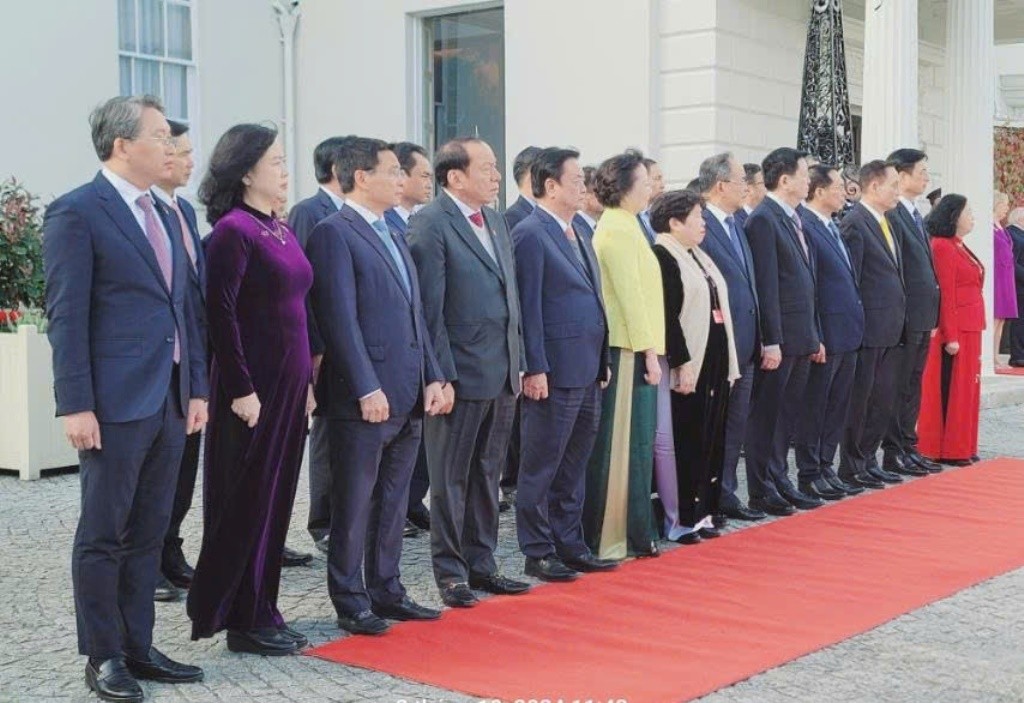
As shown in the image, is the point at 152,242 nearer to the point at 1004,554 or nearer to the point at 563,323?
the point at 563,323

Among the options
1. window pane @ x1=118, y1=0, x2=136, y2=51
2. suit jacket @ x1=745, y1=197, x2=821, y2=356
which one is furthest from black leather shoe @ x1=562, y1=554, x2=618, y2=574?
window pane @ x1=118, y1=0, x2=136, y2=51

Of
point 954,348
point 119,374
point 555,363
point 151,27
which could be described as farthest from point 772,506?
point 151,27

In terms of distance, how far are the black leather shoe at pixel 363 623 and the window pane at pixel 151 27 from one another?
1057 cm

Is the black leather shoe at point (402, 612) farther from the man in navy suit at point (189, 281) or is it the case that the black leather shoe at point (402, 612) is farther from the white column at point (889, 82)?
the white column at point (889, 82)

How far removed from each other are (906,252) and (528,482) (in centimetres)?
406

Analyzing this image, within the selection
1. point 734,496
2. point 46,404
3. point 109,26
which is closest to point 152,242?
point 734,496

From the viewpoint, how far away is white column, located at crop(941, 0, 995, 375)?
584 inches

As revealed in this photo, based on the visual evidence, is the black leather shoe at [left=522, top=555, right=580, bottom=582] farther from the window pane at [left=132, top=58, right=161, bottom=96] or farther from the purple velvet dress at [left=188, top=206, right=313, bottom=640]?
the window pane at [left=132, top=58, right=161, bottom=96]

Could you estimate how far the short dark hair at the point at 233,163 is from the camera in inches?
195

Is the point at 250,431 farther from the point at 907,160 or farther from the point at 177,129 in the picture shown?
the point at 907,160

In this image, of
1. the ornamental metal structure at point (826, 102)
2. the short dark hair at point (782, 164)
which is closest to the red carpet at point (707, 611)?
the short dark hair at point (782, 164)

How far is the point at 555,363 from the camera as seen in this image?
6301mm

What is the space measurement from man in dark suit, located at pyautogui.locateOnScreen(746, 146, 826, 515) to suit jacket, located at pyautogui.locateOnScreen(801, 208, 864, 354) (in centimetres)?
24

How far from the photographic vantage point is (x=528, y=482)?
6.30 metres
